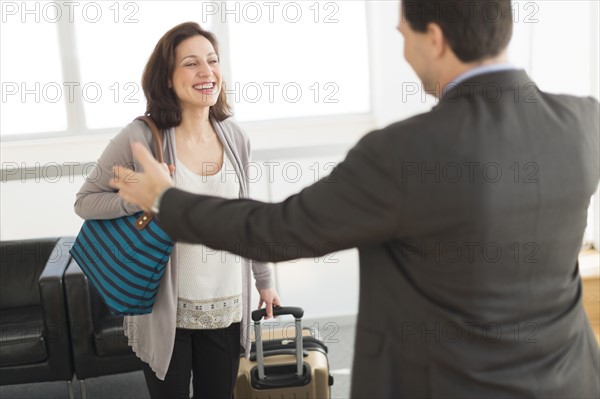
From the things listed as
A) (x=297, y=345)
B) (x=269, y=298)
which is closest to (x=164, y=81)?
(x=269, y=298)

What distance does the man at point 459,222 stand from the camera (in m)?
1.21

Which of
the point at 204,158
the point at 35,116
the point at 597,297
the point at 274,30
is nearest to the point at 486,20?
the point at 204,158

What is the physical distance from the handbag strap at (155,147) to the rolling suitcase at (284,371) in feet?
2.77

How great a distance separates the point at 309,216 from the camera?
126 cm

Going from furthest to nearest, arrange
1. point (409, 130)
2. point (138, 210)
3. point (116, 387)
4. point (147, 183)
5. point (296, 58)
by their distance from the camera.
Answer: point (296, 58)
point (116, 387)
point (138, 210)
point (147, 183)
point (409, 130)

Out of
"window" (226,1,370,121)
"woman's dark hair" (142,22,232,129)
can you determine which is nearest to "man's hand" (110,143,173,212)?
"woman's dark hair" (142,22,232,129)

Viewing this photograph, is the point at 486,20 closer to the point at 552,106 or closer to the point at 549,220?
the point at 552,106

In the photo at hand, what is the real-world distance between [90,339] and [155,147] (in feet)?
4.67

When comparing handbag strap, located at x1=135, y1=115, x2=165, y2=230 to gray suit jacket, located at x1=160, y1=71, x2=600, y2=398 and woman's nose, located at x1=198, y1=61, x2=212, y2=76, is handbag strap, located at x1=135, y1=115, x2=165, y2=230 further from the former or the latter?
gray suit jacket, located at x1=160, y1=71, x2=600, y2=398

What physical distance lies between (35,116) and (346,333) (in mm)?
2456

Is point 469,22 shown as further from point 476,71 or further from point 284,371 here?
point 284,371

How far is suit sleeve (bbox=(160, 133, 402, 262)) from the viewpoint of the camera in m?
1.21

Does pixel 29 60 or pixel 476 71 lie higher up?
pixel 29 60

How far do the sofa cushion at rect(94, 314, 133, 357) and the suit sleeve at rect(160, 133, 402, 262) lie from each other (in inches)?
78.9
